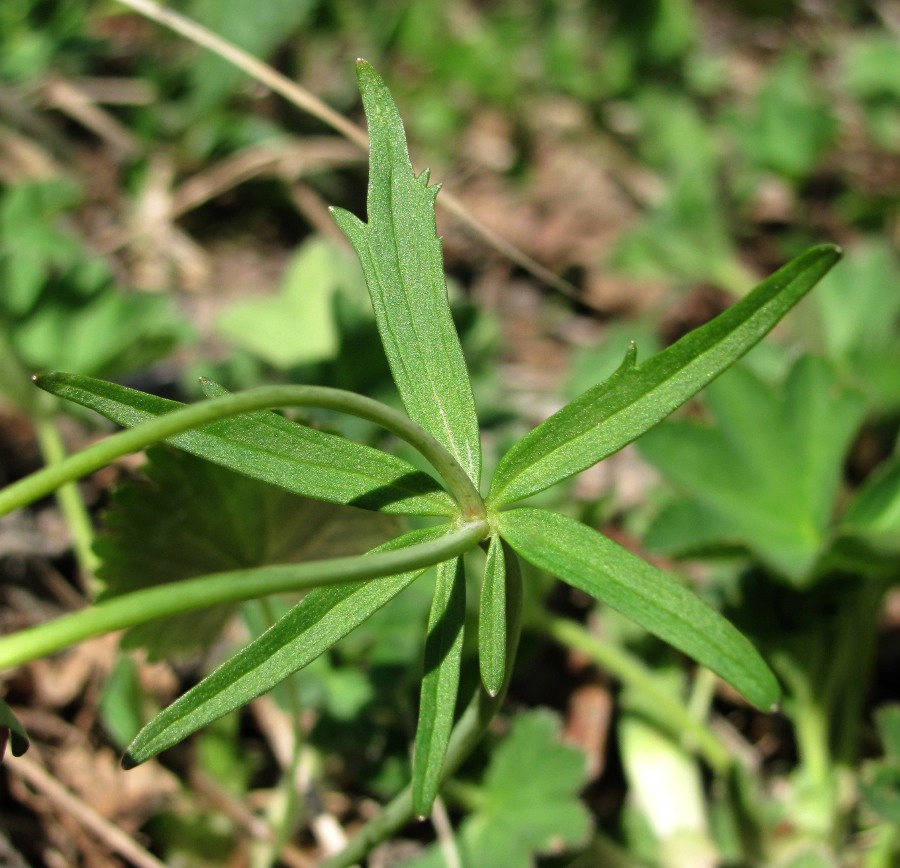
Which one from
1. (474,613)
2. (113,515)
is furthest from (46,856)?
(474,613)

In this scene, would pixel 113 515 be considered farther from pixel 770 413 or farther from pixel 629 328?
pixel 629 328

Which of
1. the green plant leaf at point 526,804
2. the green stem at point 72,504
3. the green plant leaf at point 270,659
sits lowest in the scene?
the green plant leaf at point 526,804

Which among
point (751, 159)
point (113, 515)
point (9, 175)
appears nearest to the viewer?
point (113, 515)

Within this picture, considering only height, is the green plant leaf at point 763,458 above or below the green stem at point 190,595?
below

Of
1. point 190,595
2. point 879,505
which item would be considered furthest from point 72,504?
point 879,505

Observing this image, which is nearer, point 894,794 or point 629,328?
point 894,794

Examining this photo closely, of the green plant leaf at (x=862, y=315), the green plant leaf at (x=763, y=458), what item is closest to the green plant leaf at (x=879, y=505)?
the green plant leaf at (x=763, y=458)

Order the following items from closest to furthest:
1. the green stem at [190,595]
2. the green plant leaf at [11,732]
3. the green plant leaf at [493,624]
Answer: the green stem at [190,595], the green plant leaf at [11,732], the green plant leaf at [493,624]

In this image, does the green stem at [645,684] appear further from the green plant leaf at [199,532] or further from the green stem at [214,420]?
the green stem at [214,420]
